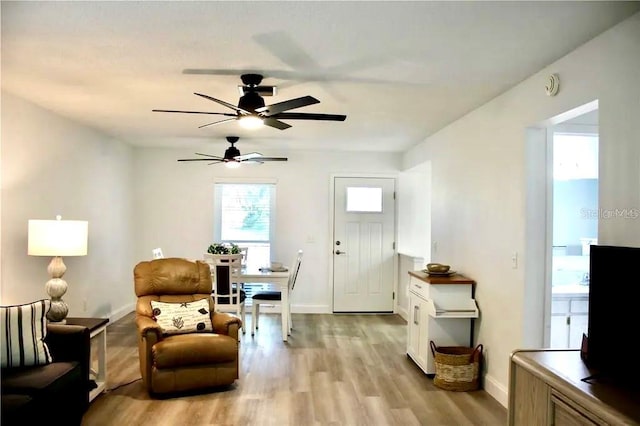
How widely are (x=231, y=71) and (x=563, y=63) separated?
83.8 inches

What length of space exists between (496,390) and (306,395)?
151 cm

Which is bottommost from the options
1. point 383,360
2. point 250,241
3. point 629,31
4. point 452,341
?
point 383,360

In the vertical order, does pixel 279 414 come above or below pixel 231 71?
below

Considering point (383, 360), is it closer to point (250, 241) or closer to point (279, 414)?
point (279, 414)

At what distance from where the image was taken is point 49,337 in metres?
2.96

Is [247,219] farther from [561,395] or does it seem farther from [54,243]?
[561,395]

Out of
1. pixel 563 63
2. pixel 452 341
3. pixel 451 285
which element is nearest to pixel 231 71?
pixel 563 63

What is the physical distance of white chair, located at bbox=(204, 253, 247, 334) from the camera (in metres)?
4.95

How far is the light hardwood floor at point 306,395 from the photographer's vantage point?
3.18 meters

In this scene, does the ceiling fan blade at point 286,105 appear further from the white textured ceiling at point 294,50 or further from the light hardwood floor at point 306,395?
the light hardwood floor at point 306,395

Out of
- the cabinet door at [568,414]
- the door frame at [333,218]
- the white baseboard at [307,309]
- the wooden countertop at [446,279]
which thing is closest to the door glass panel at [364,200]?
the door frame at [333,218]

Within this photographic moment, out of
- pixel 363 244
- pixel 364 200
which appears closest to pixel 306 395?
pixel 363 244

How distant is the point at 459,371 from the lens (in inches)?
147

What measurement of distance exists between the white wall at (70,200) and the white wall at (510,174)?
394 centimetres
